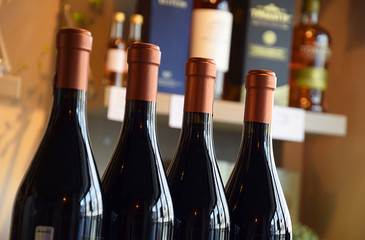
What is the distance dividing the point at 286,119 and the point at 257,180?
0.47 m

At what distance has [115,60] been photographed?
108 centimetres

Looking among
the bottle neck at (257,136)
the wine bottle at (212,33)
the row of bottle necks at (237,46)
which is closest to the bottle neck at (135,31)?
the row of bottle necks at (237,46)

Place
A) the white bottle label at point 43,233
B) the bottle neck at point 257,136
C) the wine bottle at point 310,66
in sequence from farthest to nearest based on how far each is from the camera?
the wine bottle at point 310,66 → the bottle neck at point 257,136 → the white bottle label at point 43,233

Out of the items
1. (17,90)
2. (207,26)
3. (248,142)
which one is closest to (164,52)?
(207,26)

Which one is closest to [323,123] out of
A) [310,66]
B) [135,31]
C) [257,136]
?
[310,66]

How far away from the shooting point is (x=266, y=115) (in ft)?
1.77

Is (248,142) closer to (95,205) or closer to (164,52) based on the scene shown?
(95,205)

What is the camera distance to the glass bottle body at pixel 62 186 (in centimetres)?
45

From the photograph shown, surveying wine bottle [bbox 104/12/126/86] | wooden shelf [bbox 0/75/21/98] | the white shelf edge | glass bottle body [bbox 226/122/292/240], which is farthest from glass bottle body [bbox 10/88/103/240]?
the white shelf edge

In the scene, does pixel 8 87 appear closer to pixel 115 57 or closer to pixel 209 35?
pixel 115 57

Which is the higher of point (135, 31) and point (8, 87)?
point (135, 31)

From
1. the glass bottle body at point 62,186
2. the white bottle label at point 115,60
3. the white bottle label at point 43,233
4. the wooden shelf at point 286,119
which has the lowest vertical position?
the white bottle label at point 43,233

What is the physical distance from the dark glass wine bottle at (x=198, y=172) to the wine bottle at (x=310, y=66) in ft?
2.33

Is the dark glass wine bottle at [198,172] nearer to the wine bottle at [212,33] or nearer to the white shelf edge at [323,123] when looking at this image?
the wine bottle at [212,33]
